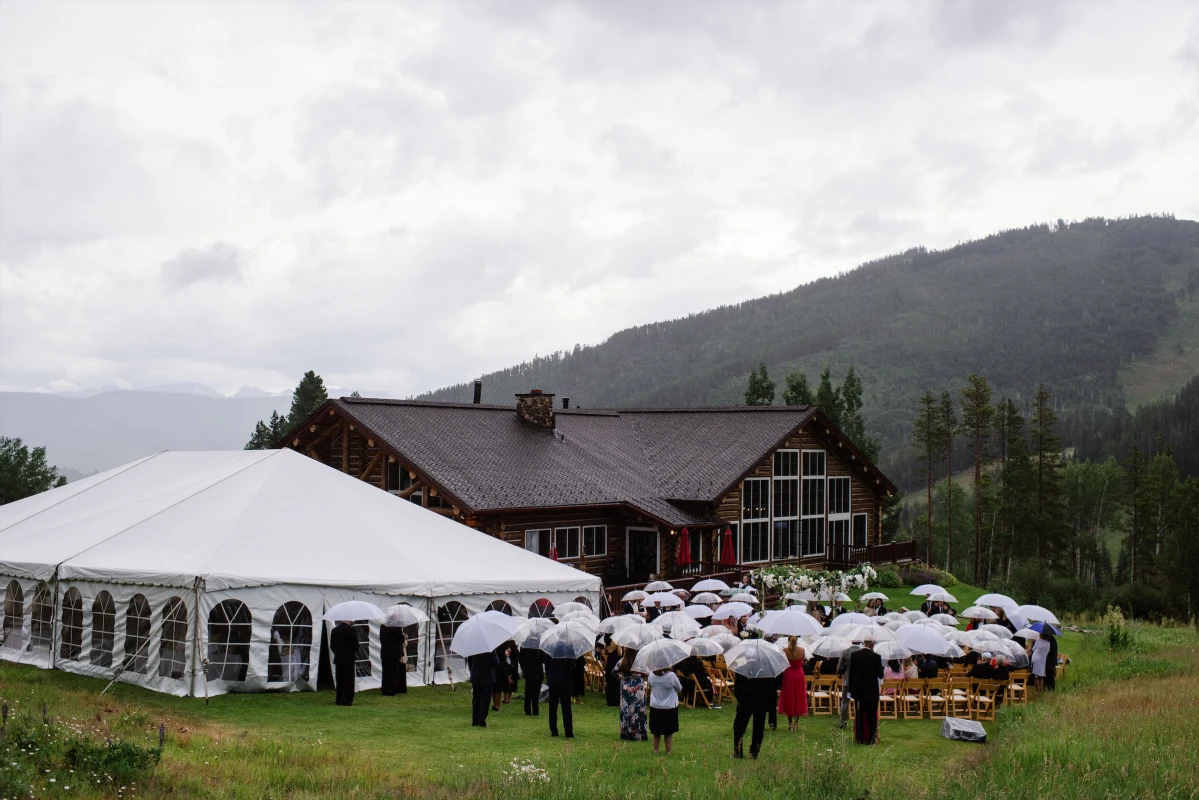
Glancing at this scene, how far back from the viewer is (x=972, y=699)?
16422mm

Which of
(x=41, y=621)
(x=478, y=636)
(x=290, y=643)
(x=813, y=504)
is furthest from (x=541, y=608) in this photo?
(x=813, y=504)

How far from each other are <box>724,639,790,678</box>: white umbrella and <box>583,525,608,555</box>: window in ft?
57.5

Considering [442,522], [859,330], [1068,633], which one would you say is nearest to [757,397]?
[1068,633]

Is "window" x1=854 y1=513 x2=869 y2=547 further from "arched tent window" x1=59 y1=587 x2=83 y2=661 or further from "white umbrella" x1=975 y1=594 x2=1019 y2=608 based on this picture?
"arched tent window" x1=59 y1=587 x2=83 y2=661

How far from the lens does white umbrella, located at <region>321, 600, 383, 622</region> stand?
16828 millimetres

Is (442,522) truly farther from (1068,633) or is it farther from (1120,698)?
(1068,633)

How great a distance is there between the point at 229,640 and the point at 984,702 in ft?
40.3

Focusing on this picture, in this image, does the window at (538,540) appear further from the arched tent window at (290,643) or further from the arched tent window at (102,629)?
the arched tent window at (102,629)

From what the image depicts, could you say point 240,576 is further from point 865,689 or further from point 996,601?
point 996,601

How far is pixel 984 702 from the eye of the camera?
55.7 feet

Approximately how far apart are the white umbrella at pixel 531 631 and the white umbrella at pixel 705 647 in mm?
2146

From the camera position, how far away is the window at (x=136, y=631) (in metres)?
17.4

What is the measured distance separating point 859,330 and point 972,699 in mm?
176393

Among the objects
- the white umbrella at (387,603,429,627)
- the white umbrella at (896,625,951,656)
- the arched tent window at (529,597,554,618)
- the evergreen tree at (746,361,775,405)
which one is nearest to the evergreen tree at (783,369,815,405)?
the evergreen tree at (746,361,775,405)
